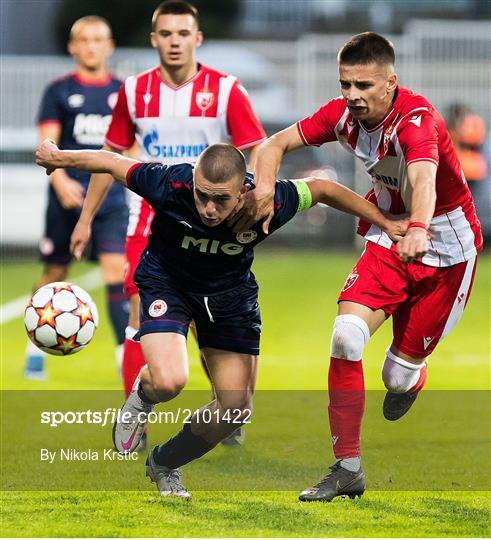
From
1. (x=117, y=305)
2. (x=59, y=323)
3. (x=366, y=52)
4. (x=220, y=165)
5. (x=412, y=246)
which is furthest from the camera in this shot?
(x=117, y=305)

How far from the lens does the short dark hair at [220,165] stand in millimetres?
6113

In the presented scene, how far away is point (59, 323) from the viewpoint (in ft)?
24.2

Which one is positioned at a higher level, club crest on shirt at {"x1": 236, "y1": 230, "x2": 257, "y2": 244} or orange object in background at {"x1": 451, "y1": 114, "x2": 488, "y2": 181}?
club crest on shirt at {"x1": 236, "y1": 230, "x2": 257, "y2": 244}

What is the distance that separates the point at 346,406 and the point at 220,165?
144cm

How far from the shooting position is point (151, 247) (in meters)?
6.93

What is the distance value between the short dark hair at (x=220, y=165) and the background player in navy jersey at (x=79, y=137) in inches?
154

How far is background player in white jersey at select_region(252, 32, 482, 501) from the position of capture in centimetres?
652

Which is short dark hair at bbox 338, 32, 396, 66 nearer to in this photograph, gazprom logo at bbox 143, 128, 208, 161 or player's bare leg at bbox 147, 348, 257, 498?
player's bare leg at bbox 147, 348, 257, 498

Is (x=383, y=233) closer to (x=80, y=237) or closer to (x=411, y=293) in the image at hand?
(x=411, y=293)

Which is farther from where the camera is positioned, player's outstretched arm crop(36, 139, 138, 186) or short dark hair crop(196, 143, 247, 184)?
player's outstretched arm crop(36, 139, 138, 186)

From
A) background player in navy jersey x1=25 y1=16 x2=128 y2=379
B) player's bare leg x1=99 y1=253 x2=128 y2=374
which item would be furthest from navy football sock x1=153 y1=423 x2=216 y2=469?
background player in navy jersey x1=25 y1=16 x2=128 y2=379

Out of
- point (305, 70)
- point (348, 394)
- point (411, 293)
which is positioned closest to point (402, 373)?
point (411, 293)

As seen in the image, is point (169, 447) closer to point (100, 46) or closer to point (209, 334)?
point (209, 334)

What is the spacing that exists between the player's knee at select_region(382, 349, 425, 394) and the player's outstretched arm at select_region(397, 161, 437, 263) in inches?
49.6
